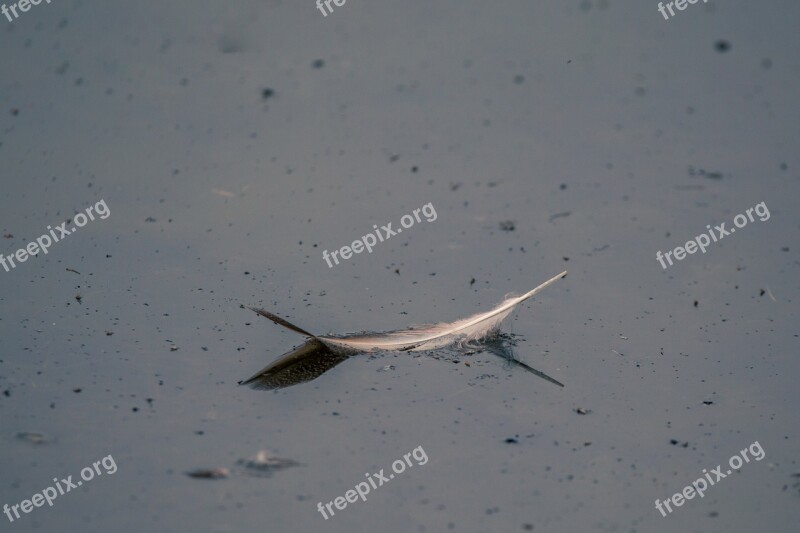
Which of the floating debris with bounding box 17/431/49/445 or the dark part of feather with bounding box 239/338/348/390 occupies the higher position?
the floating debris with bounding box 17/431/49/445

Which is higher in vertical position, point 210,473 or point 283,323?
point 283,323

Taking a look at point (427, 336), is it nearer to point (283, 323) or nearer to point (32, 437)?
point (283, 323)

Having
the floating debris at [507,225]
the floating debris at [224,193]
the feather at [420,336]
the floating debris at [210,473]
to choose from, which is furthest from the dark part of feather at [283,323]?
the floating debris at [507,225]

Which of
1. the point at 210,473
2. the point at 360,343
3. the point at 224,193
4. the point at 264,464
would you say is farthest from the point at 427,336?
the point at 224,193

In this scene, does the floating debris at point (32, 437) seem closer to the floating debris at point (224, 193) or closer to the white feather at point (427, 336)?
the white feather at point (427, 336)

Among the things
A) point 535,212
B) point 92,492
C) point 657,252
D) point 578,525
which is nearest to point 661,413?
point 578,525

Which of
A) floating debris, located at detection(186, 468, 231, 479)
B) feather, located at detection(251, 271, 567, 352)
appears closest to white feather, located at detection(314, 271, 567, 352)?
feather, located at detection(251, 271, 567, 352)

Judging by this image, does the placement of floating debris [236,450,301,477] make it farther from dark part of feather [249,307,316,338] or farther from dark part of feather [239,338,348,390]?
dark part of feather [249,307,316,338]
